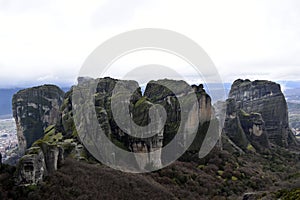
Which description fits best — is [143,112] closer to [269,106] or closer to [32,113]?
[32,113]

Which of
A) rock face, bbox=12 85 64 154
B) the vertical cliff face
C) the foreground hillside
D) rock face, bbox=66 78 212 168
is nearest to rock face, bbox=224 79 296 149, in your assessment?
the vertical cliff face

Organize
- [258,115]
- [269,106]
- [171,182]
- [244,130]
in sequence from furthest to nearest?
[269,106]
[244,130]
[258,115]
[171,182]

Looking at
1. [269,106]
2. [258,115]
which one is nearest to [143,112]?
[258,115]

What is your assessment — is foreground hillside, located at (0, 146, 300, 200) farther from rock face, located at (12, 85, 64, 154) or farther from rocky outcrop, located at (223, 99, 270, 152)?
rock face, located at (12, 85, 64, 154)

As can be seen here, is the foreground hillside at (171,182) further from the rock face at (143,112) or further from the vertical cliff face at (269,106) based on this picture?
the vertical cliff face at (269,106)

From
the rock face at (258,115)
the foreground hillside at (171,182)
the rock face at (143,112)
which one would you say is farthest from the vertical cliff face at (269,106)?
the rock face at (143,112)

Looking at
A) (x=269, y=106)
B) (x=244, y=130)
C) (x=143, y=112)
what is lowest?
(x=244, y=130)

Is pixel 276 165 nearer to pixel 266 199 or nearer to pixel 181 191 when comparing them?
pixel 181 191
